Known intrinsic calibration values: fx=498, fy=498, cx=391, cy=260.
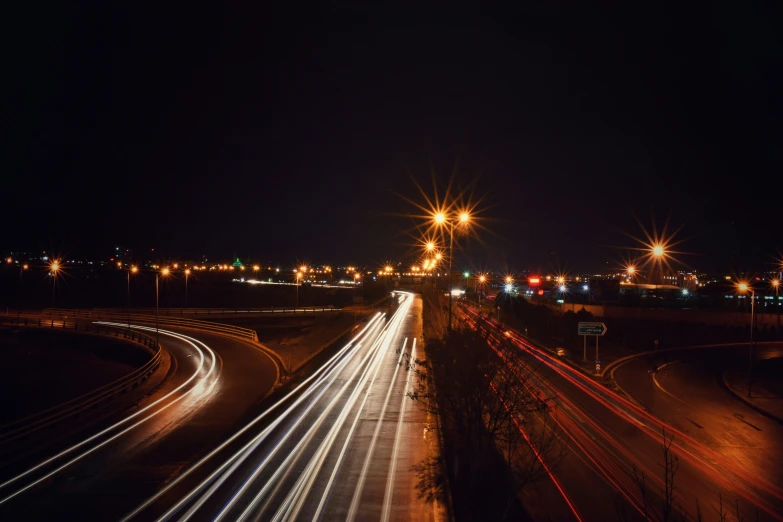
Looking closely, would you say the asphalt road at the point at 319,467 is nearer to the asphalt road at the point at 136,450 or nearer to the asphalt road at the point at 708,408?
the asphalt road at the point at 136,450

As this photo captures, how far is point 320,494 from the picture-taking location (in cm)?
1055

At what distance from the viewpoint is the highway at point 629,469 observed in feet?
37.0

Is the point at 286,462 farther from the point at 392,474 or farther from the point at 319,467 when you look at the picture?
the point at 392,474

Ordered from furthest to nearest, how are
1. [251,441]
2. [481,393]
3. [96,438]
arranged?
1. [96,438]
2. [251,441]
3. [481,393]

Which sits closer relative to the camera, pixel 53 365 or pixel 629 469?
pixel 629 469

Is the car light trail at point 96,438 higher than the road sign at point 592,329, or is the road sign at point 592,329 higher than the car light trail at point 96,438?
the road sign at point 592,329

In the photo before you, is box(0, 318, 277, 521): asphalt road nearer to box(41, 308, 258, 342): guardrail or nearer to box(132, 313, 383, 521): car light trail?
box(132, 313, 383, 521): car light trail

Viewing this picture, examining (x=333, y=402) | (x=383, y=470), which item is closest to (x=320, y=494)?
(x=383, y=470)

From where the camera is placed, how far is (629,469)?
43.4ft

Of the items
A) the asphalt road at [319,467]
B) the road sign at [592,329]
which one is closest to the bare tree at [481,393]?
the asphalt road at [319,467]

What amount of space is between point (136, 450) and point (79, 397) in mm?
6142

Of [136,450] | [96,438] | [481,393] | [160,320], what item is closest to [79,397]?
[96,438]

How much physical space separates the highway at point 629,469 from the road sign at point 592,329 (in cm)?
1008

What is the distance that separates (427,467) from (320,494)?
9.91 feet
